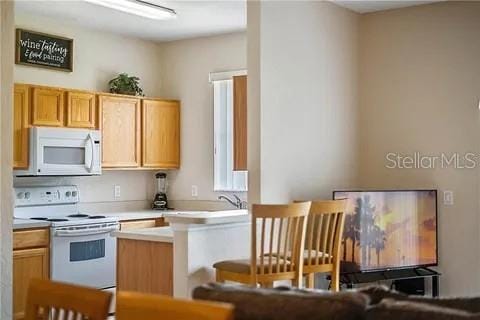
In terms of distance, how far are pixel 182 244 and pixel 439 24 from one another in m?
2.94

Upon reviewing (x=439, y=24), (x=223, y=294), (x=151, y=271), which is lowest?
(x=151, y=271)

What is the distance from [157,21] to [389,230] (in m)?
2.91

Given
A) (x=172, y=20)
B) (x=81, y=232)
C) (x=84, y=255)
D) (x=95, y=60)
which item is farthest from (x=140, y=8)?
(x=84, y=255)

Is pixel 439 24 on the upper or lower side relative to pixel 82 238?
upper

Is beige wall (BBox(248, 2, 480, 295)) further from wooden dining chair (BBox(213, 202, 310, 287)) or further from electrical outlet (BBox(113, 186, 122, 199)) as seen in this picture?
electrical outlet (BBox(113, 186, 122, 199))

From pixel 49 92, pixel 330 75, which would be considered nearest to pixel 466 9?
pixel 330 75

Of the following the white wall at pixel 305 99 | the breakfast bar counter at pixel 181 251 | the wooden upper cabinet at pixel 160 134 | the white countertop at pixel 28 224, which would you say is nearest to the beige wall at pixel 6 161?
the breakfast bar counter at pixel 181 251

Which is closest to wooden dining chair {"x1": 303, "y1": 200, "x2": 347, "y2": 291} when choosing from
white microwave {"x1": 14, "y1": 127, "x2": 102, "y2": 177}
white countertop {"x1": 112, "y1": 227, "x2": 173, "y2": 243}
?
white countertop {"x1": 112, "y1": 227, "x2": 173, "y2": 243}

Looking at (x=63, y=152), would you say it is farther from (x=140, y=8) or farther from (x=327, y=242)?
(x=327, y=242)

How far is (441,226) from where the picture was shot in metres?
5.32

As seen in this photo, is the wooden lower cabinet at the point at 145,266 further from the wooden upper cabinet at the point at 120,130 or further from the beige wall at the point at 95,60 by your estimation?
the beige wall at the point at 95,60

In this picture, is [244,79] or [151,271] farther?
[244,79]

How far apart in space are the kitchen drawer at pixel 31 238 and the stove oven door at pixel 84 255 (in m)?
0.06

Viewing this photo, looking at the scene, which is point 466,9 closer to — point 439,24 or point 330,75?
point 439,24
